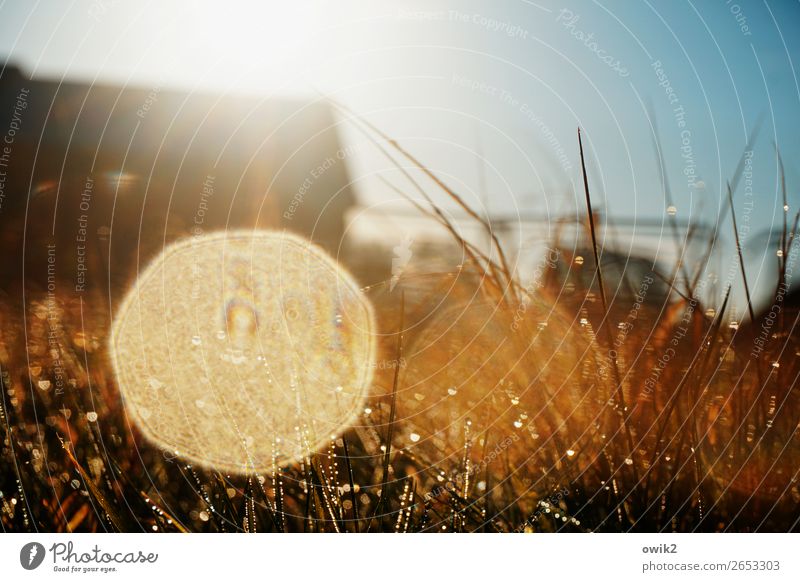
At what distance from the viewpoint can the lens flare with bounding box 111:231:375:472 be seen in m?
0.82

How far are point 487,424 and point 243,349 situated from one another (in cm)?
34

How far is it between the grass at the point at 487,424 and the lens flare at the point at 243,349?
3 cm

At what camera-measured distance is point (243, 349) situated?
839 mm

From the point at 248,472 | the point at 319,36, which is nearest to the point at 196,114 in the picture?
the point at 319,36

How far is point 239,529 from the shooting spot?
819 mm

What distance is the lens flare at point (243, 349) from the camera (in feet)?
2.70

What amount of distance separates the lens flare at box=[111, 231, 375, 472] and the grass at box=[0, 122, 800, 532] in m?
0.03
